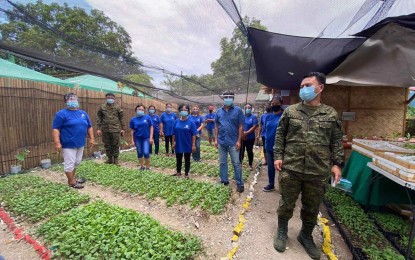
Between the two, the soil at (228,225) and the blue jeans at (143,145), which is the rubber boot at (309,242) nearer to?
the soil at (228,225)

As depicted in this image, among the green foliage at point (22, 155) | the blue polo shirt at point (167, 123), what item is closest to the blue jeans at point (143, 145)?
the blue polo shirt at point (167, 123)

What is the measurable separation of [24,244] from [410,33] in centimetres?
684

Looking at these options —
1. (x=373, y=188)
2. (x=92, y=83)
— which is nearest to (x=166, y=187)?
(x=373, y=188)

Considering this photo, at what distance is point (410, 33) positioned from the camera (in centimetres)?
370

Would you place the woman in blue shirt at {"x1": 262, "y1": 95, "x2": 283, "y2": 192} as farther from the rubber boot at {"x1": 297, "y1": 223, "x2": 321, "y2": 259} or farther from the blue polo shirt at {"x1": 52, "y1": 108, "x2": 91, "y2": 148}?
the blue polo shirt at {"x1": 52, "y1": 108, "x2": 91, "y2": 148}

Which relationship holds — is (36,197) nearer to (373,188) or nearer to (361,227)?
(361,227)

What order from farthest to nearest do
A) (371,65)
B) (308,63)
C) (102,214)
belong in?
(308,63) < (371,65) < (102,214)

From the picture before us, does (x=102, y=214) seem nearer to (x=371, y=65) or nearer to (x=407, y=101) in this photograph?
(x=371, y=65)

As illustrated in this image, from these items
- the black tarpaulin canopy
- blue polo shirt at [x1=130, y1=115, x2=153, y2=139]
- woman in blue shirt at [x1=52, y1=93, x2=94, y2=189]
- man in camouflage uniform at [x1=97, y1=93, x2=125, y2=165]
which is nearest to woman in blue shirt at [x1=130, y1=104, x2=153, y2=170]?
blue polo shirt at [x1=130, y1=115, x2=153, y2=139]

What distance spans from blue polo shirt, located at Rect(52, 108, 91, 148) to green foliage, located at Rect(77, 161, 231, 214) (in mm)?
1121

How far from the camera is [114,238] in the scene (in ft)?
8.71

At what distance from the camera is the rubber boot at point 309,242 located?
2611 mm

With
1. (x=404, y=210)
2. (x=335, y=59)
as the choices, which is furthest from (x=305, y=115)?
(x=404, y=210)

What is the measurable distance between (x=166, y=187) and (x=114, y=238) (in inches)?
76.7
